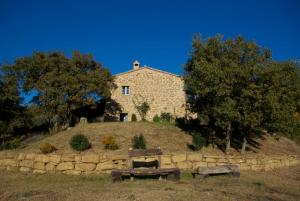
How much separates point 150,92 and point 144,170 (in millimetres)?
26147

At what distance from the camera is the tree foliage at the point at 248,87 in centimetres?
1617

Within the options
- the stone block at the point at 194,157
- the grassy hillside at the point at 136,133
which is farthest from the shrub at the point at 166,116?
the stone block at the point at 194,157

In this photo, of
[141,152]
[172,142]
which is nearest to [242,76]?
[172,142]

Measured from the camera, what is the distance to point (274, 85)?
16250 millimetres

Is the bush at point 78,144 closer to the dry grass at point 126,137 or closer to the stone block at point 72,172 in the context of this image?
the dry grass at point 126,137

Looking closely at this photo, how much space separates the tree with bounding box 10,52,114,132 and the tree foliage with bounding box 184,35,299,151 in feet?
43.3

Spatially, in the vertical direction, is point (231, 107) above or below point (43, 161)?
above

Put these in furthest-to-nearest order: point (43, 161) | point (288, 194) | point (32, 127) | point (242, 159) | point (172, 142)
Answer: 1. point (32, 127)
2. point (172, 142)
3. point (242, 159)
4. point (43, 161)
5. point (288, 194)

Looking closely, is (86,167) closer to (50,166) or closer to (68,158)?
(68,158)

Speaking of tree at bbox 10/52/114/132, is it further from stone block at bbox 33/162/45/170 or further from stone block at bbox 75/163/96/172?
stone block at bbox 75/163/96/172

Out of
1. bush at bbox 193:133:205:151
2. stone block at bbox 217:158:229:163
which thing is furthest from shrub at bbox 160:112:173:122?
stone block at bbox 217:158:229:163

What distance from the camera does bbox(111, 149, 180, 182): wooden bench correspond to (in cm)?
1093

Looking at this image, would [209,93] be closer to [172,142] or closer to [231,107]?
[231,107]

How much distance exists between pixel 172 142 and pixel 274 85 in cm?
705
